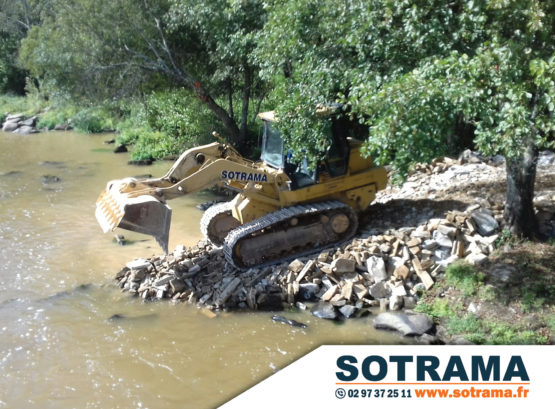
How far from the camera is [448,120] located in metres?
7.07

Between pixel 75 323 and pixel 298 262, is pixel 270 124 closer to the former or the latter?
pixel 298 262

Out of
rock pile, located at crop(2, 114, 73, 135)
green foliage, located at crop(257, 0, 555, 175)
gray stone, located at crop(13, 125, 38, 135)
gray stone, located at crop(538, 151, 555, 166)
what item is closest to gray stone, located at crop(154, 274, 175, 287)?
green foliage, located at crop(257, 0, 555, 175)

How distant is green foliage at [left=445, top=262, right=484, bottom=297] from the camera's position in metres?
8.28

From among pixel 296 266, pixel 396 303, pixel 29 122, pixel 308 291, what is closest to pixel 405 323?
pixel 396 303

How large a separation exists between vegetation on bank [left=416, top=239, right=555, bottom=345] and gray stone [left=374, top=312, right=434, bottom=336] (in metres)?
0.25

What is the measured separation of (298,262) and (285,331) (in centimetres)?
134

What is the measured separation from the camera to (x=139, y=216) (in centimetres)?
839

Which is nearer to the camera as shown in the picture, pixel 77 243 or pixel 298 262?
pixel 298 262

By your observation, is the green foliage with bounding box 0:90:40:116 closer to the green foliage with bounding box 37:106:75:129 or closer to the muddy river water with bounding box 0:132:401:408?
the green foliage with bounding box 37:106:75:129

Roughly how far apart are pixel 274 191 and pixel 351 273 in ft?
6.51

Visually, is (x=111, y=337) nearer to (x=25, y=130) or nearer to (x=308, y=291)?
(x=308, y=291)

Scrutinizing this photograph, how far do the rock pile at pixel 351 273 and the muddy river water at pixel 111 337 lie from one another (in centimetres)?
29

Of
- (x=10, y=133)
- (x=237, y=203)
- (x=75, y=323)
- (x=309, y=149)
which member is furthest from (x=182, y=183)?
(x=10, y=133)

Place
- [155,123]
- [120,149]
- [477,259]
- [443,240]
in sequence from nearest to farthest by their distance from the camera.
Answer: [477,259]
[443,240]
[120,149]
[155,123]
